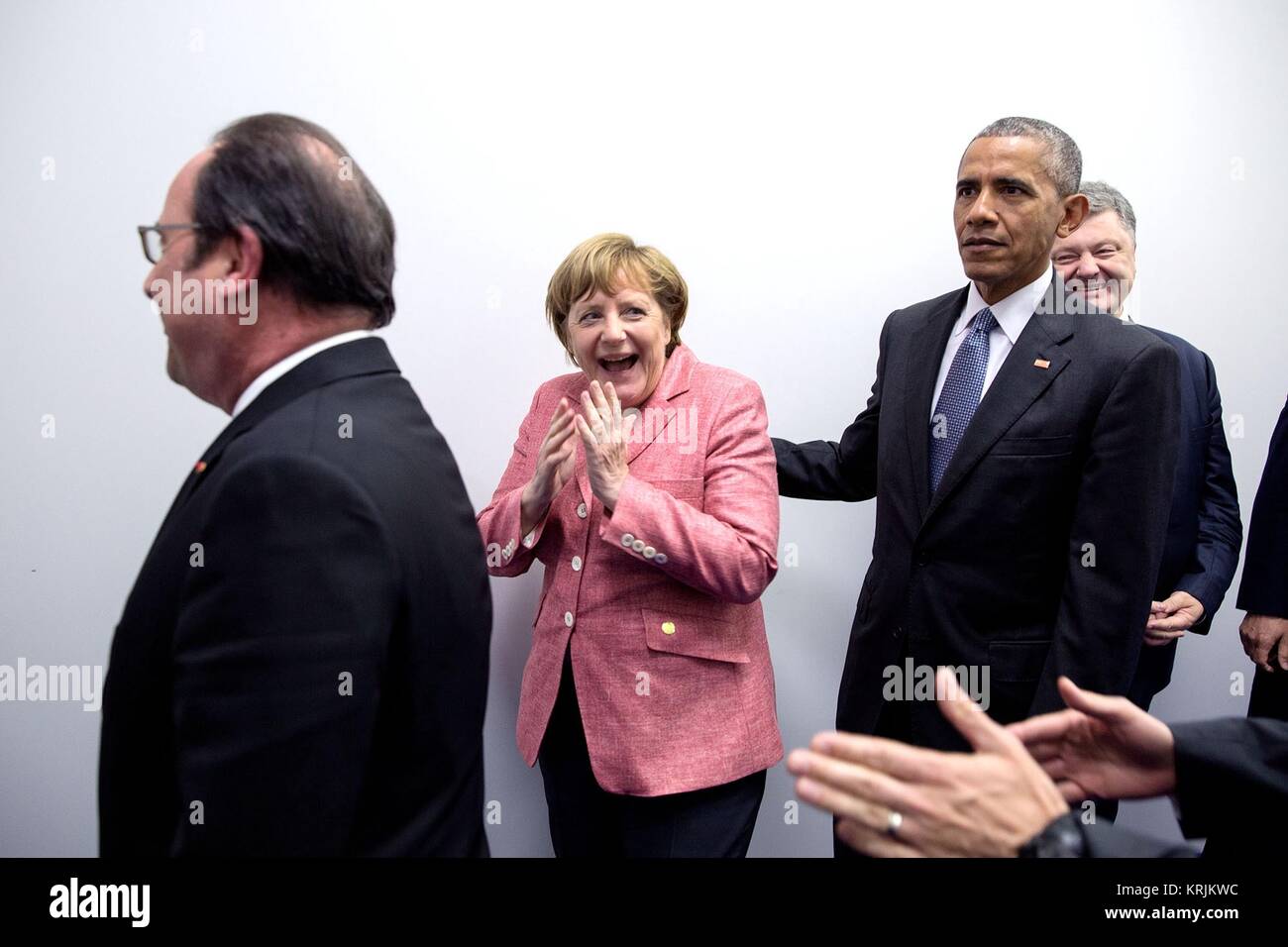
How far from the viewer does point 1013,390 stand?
1.40m

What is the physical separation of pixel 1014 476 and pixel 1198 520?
634 millimetres

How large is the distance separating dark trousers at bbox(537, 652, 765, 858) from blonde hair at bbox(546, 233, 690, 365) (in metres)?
0.62

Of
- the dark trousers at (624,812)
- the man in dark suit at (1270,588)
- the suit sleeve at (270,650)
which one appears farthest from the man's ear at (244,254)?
the man in dark suit at (1270,588)

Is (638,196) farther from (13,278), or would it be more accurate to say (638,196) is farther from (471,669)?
(13,278)

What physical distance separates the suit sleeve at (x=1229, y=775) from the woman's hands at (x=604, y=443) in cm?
81

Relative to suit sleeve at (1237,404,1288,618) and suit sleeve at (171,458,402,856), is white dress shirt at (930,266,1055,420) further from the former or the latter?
suit sleeve at (171,458,402,856)

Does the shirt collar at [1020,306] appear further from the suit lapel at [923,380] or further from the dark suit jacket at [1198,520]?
the dark suit jacket at [1198,520]

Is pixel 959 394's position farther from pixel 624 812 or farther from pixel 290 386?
pixel 290 386

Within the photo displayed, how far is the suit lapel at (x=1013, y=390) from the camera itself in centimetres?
139

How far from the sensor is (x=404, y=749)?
0.87 metres

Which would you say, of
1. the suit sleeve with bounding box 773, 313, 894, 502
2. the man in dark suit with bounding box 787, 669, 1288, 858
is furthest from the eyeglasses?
the suit sleeve with bounding box 773, 313, 894, 502

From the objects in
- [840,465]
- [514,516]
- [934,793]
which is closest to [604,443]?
[514,516]

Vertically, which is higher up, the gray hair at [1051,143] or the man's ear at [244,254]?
the gray hair at [1051,143]
